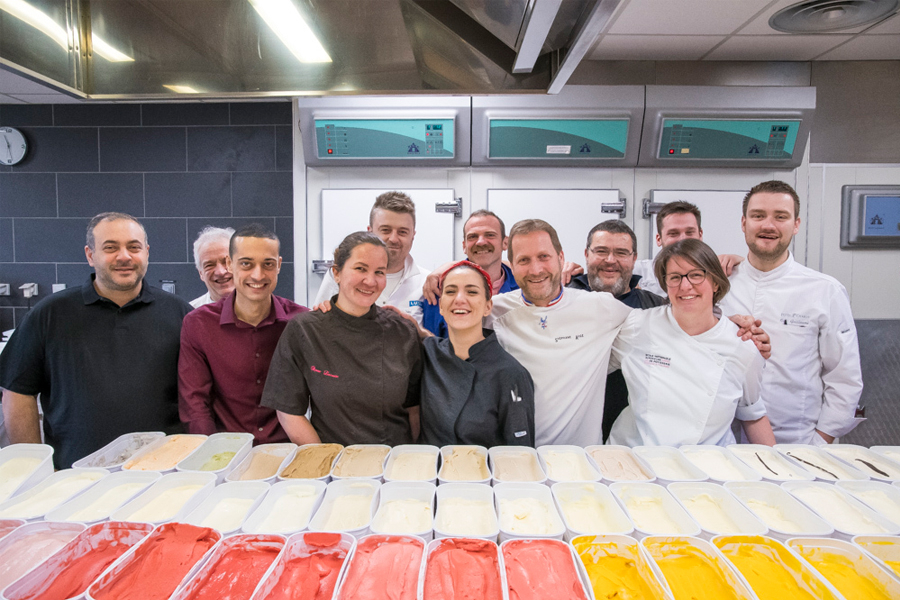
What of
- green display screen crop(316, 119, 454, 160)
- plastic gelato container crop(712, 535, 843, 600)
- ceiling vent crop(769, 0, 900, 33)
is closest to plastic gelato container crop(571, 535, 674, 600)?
plastic gelato container crop(712, 535, 843, 600)

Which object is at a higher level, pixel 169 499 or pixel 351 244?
pixel 351 244

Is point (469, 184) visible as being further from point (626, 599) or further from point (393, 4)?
point (626, 599)

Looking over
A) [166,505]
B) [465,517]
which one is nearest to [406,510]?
[465,517]

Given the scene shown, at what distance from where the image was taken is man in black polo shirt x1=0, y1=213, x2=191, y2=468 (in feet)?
5.59

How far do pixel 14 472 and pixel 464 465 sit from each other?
119 cm

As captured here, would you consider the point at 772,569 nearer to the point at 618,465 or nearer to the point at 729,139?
the point at 618,465

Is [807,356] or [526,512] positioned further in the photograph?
[807,356]

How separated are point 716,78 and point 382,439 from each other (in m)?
3.09

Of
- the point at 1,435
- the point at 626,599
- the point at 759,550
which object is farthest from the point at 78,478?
the point at 1,435

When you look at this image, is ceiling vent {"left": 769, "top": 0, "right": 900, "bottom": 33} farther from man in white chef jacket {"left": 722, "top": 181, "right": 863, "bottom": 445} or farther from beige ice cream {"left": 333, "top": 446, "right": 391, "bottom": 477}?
beige ice cream {"left": 333, "top": 446, "right": 391, "bottom": 477}

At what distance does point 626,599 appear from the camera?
2.92ft

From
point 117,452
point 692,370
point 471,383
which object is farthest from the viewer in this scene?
point 692,370

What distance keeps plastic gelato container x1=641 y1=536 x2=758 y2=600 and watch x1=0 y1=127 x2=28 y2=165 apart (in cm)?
460

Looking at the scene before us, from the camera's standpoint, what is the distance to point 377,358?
164 centimetres
